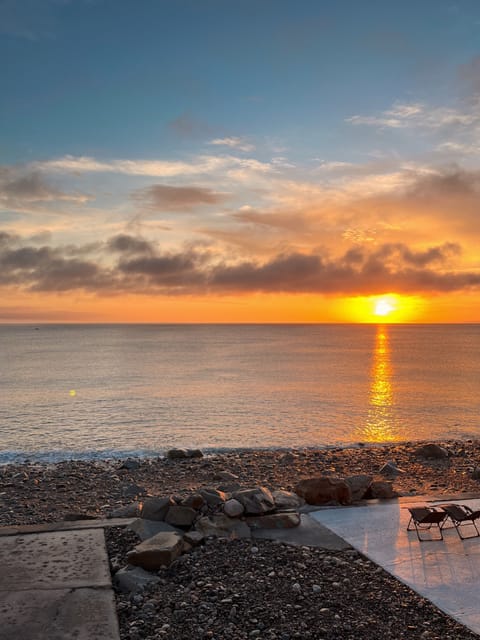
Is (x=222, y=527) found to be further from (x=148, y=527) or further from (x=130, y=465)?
(x=130, y=465)

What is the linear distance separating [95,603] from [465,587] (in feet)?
13.4

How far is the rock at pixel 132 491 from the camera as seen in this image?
47.8ft

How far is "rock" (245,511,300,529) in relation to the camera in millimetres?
8633

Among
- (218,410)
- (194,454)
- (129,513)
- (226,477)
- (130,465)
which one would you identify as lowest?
(218,410)

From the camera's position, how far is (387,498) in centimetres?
1034

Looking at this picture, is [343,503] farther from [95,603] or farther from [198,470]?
[198,470]

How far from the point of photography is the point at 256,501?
8.93 metres

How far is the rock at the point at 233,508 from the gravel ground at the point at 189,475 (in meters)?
4.54

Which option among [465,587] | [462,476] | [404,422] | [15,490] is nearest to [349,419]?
[404,422]

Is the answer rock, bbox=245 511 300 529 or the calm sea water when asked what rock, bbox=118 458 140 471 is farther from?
rock, bbox=245 511 300 529

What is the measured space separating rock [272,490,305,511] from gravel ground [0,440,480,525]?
3699 mm

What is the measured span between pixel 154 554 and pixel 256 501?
79.8 inches

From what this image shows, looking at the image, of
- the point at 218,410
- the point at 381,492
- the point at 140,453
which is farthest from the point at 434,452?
the point at 218,410

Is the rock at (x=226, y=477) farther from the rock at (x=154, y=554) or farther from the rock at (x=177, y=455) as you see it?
the rock at (x=154, y=554)
